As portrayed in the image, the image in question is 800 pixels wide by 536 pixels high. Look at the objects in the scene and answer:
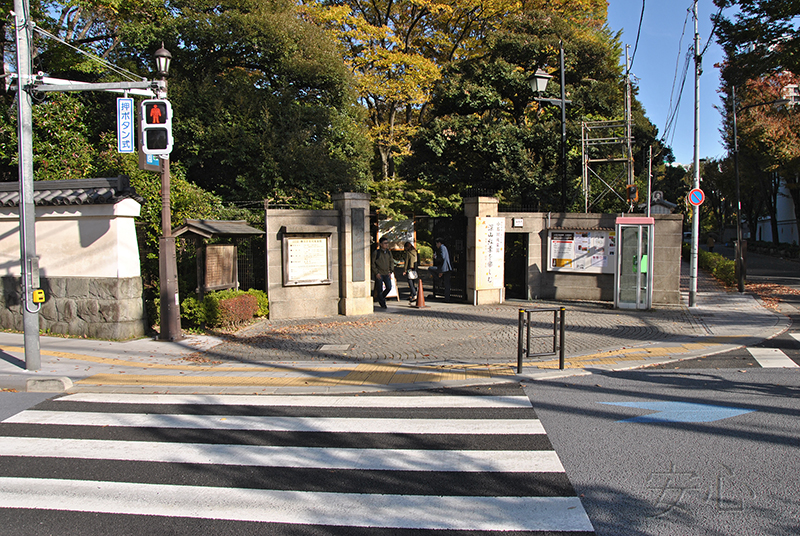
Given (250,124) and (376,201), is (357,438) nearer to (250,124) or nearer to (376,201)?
(250,124)

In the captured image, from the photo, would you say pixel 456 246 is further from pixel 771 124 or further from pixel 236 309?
pixel 771 124

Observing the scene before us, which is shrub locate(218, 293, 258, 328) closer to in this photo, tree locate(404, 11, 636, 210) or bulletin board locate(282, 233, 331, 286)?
bulletin board locate(282, 233, 331, 286)

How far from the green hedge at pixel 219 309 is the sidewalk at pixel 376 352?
1.45 feet

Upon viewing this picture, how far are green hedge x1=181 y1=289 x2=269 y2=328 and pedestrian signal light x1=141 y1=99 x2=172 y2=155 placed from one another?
3.53 meters

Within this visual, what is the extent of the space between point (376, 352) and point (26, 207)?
6009 mm

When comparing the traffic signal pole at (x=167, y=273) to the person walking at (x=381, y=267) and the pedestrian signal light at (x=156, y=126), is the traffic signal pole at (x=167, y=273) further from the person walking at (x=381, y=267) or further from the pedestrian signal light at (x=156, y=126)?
the person walking at (x=381, y=267)

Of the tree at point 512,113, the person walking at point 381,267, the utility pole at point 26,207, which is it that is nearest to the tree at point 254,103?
the person walking at point 381,267

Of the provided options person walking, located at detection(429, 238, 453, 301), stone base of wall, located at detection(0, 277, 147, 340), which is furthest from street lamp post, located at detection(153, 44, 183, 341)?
person walking, located at detection(429, 238, 453, 301)

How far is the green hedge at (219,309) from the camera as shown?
1110 cm

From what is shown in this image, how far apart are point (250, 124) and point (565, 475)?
14.5m

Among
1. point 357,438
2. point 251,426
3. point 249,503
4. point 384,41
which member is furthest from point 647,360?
point 384,41

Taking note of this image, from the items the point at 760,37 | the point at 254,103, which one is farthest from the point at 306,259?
the point at 760,37

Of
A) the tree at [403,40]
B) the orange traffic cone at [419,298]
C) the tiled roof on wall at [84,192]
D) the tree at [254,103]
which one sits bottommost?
the orange traffic cone at [419,298]

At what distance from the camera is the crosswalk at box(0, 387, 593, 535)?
3.78 meters
